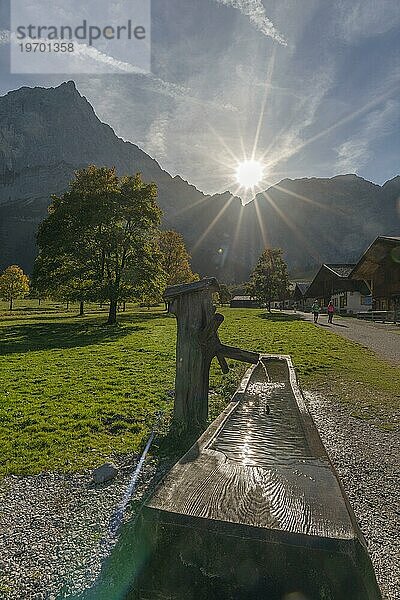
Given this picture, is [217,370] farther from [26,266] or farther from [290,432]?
[26,266]

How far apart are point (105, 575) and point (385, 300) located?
152 feet

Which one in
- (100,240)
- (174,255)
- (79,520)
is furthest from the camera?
(174,255)

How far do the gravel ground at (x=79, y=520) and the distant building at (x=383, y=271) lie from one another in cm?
3511

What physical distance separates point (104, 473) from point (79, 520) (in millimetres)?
905

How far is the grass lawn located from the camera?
5840 millimetres

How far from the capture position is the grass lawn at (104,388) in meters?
5.84

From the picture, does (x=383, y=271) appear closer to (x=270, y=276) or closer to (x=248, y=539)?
(x=270, y=276)

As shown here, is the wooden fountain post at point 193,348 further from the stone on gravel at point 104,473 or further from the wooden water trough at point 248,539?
the wooden water trough at point 248,539

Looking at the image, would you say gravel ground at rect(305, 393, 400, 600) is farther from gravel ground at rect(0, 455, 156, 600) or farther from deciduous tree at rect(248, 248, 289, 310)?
deciduous tree at rect(248, 248, 289, 310)

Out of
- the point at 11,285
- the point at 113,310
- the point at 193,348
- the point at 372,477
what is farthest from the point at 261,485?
the point at 11,285

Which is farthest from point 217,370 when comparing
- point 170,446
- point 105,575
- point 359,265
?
point 359,265

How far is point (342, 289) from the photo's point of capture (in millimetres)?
56719

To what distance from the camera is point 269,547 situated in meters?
1.90

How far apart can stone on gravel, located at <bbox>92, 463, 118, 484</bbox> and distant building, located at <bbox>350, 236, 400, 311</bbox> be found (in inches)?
1446
